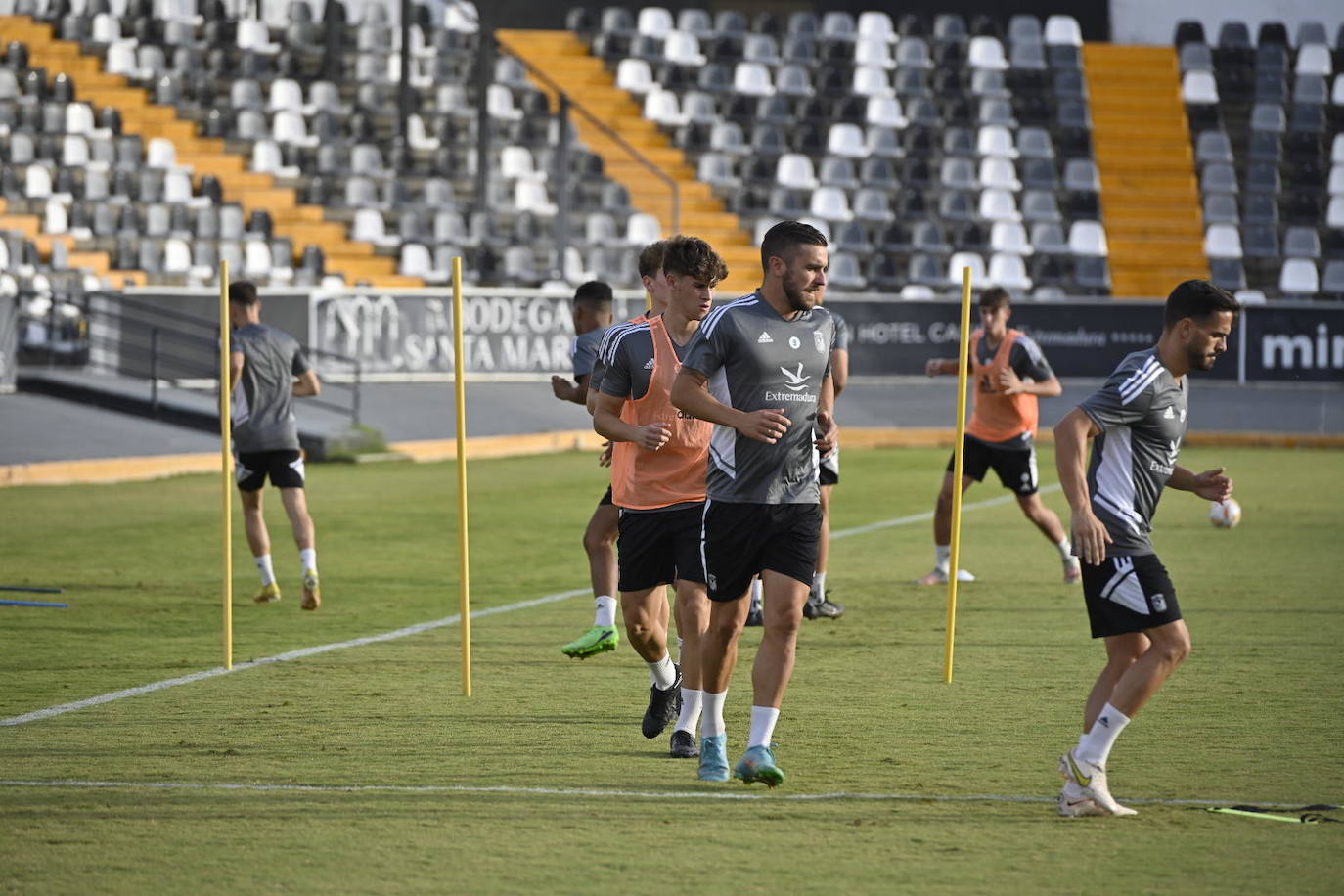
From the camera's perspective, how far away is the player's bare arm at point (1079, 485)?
668 centimetres

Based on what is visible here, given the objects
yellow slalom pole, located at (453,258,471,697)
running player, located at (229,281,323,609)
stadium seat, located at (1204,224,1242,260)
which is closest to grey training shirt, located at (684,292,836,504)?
yellow slalom pole, located at (453,258,471,697)

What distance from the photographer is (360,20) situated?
36.3 m

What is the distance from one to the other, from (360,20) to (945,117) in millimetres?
11655

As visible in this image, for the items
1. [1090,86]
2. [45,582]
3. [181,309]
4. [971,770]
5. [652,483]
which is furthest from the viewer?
[1090,86]

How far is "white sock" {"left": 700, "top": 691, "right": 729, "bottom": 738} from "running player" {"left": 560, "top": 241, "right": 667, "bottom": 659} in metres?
1.48

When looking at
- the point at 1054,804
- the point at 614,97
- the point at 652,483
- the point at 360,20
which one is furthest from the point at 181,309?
the point at 1054,804

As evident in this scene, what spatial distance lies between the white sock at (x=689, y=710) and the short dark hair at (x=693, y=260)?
1.72m

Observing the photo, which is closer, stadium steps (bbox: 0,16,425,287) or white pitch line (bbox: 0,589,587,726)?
white pitch line (bbox: 0,589,587,726)

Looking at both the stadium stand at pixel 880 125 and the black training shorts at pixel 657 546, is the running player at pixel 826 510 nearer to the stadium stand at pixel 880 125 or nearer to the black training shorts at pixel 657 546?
the black training shorts at pixel 657 546

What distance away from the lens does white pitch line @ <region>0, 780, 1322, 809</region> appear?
712 centimetres

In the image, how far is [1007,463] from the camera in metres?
14.1

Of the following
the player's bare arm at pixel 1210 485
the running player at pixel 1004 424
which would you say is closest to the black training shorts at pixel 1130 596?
the player's bare arm at pixel 1210 485

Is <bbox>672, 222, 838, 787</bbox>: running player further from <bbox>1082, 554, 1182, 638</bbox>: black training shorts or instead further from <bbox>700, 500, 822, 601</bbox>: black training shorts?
<bbox>1082, 554, 1182, 638</bbox>: black training shorts

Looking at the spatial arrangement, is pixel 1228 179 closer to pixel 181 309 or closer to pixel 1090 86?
pixel 1090 86
